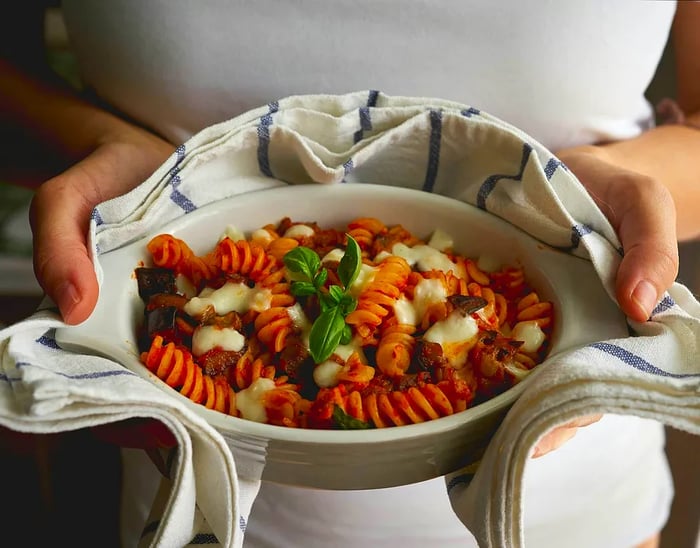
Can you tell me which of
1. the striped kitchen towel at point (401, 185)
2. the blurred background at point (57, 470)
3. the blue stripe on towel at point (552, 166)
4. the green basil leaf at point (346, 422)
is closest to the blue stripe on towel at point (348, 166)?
the striped kitchen towel at point (401, 185)

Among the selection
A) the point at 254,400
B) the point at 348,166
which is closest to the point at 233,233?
the point at 348,166

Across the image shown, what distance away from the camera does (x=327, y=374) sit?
26.6 inches

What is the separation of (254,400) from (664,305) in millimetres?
371

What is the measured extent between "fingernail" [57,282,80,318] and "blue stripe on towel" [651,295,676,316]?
0.51 meters

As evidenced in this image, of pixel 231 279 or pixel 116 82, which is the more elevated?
pixel 116 82

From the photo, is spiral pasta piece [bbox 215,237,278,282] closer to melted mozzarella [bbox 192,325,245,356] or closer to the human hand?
melted mozzarella [bbox 192,325,245,356]

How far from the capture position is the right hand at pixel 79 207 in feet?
2.20

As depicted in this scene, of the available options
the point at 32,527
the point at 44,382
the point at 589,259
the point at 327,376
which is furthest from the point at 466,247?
the point at 32,527

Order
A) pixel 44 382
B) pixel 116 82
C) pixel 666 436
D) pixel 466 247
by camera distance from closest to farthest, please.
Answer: pixel 44 382 < pixel 466 247 < pixel 116 82 < pixel 666 436

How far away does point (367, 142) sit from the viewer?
86cm

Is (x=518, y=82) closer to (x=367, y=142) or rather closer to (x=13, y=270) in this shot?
(x=367, y=142)

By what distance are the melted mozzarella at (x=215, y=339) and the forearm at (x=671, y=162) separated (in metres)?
0.47

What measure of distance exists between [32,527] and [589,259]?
1539 millimetres

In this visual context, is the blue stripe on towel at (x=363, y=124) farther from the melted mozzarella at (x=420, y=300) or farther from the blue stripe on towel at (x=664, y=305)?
the blue stripe on towel at (x=664, y=305)
